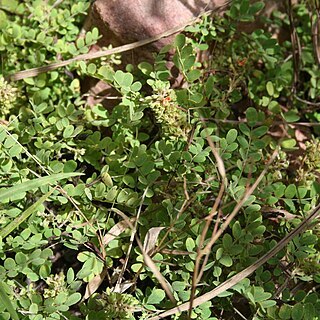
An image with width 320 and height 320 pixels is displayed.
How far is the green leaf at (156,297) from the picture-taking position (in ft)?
7.14

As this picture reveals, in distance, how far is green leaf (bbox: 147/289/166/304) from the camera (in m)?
2.18

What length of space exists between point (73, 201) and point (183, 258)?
467 millimetres

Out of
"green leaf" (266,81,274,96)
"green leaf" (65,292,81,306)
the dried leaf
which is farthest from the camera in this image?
"green leaf" (266,81,274,96)

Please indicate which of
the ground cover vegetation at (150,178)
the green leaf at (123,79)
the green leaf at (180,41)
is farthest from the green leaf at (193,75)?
the green leaf at (123,79)

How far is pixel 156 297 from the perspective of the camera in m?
2.18

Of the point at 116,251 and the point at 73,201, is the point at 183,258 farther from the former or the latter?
the point at 73,201

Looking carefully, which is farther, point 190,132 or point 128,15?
point 128,15

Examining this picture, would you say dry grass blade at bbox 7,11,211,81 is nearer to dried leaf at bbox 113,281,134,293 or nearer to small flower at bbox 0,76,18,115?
small flower at bbox 0,76,18,115

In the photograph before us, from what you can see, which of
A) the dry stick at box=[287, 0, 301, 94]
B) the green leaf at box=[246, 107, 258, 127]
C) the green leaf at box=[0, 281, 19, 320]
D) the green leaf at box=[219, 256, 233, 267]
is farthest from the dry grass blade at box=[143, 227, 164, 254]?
the dry stick at box=[287, 0, 301, 94]

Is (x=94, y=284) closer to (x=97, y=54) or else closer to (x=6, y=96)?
(x=6, y=96)

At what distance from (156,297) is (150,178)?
458mm

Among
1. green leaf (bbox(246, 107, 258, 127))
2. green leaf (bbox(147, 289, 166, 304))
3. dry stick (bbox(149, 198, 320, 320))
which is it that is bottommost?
dry stick (bbox(149, 198, 320, 320))

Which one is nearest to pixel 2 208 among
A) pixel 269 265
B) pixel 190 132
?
pixel 190 132

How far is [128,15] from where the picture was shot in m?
2.75
